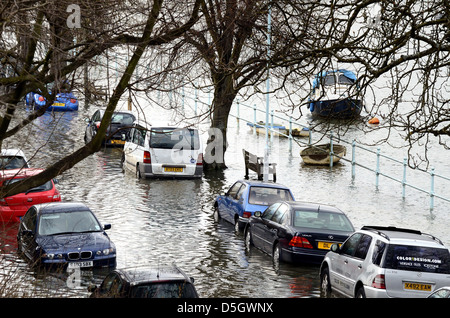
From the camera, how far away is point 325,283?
15.3 metres

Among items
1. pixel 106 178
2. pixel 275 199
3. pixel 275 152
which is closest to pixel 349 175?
pixel 275 152

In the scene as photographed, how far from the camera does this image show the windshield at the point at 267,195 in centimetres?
2103

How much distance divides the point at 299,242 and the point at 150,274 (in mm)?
6344

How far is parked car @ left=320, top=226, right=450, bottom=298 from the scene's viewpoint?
42.3 ft

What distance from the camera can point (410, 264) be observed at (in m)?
13.0

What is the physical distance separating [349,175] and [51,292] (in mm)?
21164

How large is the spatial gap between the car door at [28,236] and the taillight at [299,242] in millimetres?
5166

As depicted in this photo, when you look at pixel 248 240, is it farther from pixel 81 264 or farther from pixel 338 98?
pixel 338 98

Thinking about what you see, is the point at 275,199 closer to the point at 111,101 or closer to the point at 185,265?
the point at 185,265

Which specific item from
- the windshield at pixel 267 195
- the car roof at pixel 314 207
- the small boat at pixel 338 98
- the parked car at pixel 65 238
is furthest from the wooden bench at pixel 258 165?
the parked car at pixel 65 238

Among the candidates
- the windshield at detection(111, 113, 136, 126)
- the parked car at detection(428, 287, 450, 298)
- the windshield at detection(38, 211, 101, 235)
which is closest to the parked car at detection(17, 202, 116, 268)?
the windshield at detection(38, 211, 101, 235)

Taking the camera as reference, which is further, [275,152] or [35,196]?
[275,152]

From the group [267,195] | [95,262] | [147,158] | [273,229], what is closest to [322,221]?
[273,229]

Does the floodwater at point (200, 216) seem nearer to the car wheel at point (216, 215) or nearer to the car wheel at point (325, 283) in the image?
the car wheel at point (325, 283)
